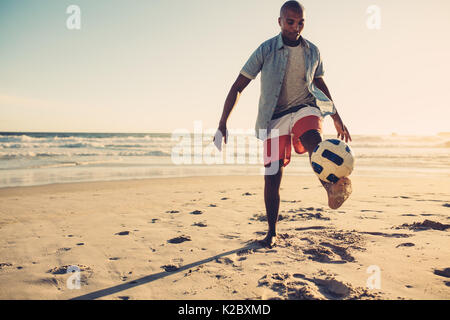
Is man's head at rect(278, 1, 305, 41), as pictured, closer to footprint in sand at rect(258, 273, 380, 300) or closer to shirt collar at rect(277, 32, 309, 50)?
shirt collar at rect(277, 32, 309, 50)

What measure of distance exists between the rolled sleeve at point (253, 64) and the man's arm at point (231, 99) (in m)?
0.05

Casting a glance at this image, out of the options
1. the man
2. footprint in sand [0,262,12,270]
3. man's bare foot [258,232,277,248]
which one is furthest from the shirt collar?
footprint in sand [0,262,12,270]

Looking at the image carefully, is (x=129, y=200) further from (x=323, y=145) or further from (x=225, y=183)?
(x=323, y=145)

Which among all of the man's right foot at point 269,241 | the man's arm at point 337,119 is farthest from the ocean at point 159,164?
the man's arm at point 337,119

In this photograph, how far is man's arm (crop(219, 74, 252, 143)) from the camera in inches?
116

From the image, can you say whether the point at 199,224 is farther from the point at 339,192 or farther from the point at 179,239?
the point at 339,192

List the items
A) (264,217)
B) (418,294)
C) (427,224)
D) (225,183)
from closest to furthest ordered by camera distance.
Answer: (418,294), (427,224), (264,217), (225,183)

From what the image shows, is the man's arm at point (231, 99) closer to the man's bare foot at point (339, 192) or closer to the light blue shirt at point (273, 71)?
the light blue shirt at point (273, 71)

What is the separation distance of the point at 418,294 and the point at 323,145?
4.09 ft

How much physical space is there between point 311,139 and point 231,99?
84 centimetres

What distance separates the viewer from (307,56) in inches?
117

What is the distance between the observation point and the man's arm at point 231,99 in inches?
116

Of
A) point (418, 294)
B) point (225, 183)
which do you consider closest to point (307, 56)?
point (418, 294)
